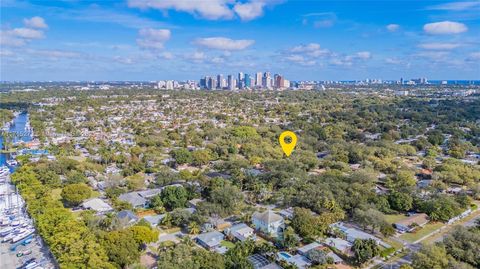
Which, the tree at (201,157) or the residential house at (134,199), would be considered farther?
the tree at (201,157)

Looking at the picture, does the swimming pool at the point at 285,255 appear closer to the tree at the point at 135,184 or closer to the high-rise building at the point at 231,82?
the tree at the point at 135,184

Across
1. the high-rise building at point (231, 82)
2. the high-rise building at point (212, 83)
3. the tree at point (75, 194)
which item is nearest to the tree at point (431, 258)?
the tree at point (75, 194)

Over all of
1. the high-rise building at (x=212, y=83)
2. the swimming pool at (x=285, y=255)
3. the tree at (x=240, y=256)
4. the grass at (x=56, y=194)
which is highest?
the high-rise building at (x=212, y=83)

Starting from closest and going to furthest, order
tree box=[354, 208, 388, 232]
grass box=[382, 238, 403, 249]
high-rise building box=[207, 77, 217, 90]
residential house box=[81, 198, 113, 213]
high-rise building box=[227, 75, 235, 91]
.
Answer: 1. grass box=[382, 238, 403, 249]
2. tree box=[354, 208, 388, 232]
3. residential house box=[81, 198, 113, 213]
4. high-rise building box=[227, 75, 235, 91]
5. high-rise building box=[207, 77, 217, 90]

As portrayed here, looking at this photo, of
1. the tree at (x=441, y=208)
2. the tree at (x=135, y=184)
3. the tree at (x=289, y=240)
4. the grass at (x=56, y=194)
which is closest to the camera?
the tree at (x=289, y=240)

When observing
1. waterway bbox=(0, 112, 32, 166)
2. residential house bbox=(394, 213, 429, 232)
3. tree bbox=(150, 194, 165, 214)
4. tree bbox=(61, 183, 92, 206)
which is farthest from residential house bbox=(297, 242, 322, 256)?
waterway bbox=(0, 112, 32, 166)

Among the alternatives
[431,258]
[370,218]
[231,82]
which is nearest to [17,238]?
[370,218]

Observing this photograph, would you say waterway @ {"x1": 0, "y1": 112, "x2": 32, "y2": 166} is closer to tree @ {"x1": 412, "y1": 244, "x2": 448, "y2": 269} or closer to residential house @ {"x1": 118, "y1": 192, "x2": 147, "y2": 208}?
residential house @ {"x1": 118, "y1": 192, "x2": 147, "y2": 208}
